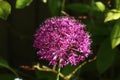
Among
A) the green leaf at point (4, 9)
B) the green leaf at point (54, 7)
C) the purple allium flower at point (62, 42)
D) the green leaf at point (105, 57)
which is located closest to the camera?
the purple allium flower at point (62, 42)

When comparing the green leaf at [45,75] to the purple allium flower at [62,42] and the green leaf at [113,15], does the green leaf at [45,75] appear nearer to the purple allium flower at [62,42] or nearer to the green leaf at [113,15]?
the green leaf at [113,15]

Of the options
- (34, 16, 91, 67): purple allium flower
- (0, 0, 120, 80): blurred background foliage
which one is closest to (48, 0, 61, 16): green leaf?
(0, 0, 120, 80): blurred background foliage

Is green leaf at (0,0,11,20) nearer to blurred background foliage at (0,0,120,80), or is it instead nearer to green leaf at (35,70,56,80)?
blurred background foliage at (0,0,120,80)

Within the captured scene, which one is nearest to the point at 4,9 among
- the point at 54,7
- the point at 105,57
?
the point at 54,7

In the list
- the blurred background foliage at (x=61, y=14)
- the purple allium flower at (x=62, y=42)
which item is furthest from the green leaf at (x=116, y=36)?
the purple allium flower at (x=62, y=42)

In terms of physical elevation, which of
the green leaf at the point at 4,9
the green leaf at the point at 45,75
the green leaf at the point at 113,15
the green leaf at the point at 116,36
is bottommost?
the green leaf at the point at 45,75

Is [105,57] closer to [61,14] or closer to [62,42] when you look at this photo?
[61,14]

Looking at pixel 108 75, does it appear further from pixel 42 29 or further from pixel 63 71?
pixel 42 29
